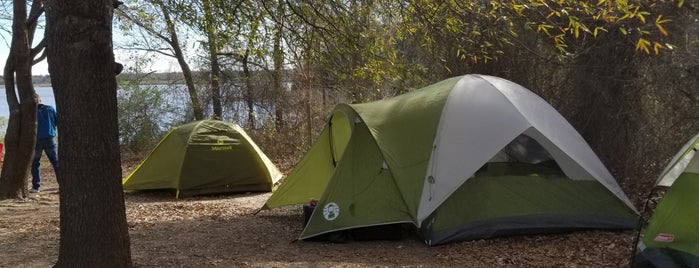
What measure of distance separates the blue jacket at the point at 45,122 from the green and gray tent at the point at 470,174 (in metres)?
6.16

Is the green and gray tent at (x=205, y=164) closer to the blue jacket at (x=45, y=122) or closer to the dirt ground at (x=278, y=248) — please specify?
the blue jacket at (x=45, y=122)

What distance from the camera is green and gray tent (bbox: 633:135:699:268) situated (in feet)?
16.0

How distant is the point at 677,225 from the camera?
500 cm

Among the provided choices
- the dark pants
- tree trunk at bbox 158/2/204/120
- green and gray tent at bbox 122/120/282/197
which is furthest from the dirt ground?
tree trunk at bbox 158/2/204/120

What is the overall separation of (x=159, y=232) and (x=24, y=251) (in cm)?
148

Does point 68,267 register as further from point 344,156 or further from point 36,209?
point 36,209

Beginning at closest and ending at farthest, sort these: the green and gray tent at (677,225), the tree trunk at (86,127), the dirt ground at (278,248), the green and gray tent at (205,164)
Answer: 1. the tree trunk at (86,127)
2. the green and gray tent at (677,225)
3. the dirt ground at (278,248)
4. the green and gray tent at (205,164)

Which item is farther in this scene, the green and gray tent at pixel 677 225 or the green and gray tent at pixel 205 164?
the green and gray tent at pixel 205 164

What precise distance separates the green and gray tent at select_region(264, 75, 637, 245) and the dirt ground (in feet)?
0.72

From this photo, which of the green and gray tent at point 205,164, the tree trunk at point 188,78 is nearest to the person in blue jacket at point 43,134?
the green and gray tent at point 205,164

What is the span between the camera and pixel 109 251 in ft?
14.6

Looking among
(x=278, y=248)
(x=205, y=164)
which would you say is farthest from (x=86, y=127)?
(x=205, y=164)

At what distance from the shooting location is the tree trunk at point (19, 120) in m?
9.02

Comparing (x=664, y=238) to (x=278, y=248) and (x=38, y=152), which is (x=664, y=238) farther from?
(x=38, y=152)
